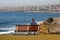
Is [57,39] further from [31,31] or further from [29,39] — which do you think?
[31,31]

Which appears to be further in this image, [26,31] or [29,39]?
[26,31]

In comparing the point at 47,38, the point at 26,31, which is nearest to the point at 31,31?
the point at 26,31

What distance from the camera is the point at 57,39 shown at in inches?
659

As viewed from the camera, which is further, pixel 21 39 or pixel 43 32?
pixel 43 32

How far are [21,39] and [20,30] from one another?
4.22m

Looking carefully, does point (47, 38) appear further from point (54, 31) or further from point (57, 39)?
point (54, 31)

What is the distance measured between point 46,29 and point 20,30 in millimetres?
2170

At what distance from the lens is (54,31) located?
20.2 metres

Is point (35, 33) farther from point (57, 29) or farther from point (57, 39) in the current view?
point (57, 39)

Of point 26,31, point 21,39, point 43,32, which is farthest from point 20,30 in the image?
point 21,39

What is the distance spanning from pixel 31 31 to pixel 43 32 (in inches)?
39.9

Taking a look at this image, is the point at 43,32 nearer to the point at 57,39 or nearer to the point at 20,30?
the point at 20,30

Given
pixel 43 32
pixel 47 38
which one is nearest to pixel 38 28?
pixel 43 32

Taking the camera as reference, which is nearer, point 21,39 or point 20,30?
point 21,39
